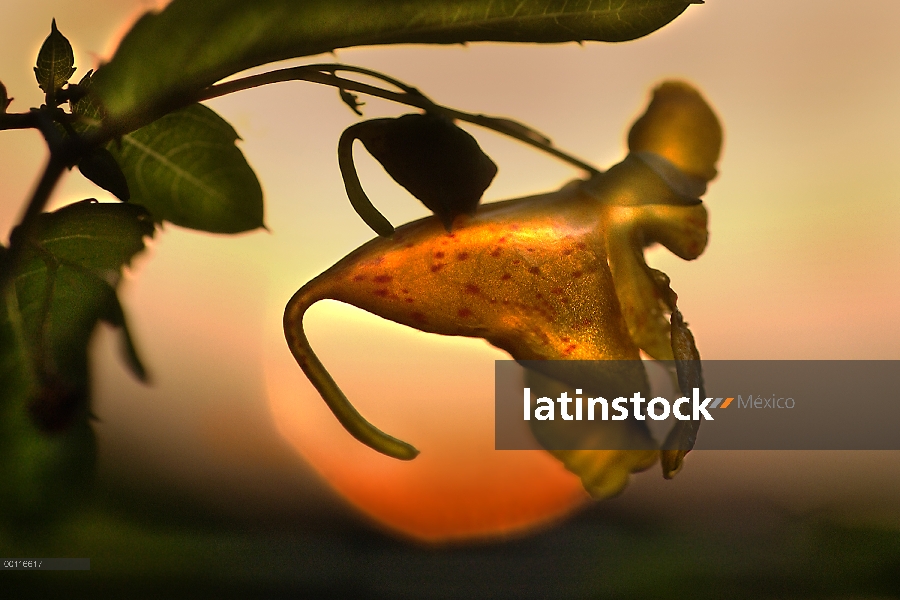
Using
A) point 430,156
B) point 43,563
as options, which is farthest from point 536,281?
point 43,563

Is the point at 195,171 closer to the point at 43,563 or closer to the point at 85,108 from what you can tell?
the point at 85,108

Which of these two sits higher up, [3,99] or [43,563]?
[3,99]

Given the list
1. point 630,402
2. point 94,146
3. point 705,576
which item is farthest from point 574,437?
point 705,576

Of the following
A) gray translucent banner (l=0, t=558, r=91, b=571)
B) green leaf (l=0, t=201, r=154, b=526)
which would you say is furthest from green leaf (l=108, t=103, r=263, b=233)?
gray translucent banner (l=0, t=558, r=91, b=571)

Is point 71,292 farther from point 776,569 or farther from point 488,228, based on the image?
point 776,569

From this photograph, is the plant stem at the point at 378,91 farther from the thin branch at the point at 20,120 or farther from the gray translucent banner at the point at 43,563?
the gray translucent banner at the point at 43,563

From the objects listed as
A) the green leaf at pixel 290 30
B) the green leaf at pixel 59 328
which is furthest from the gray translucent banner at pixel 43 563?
the green leaf at pixel 290 30
